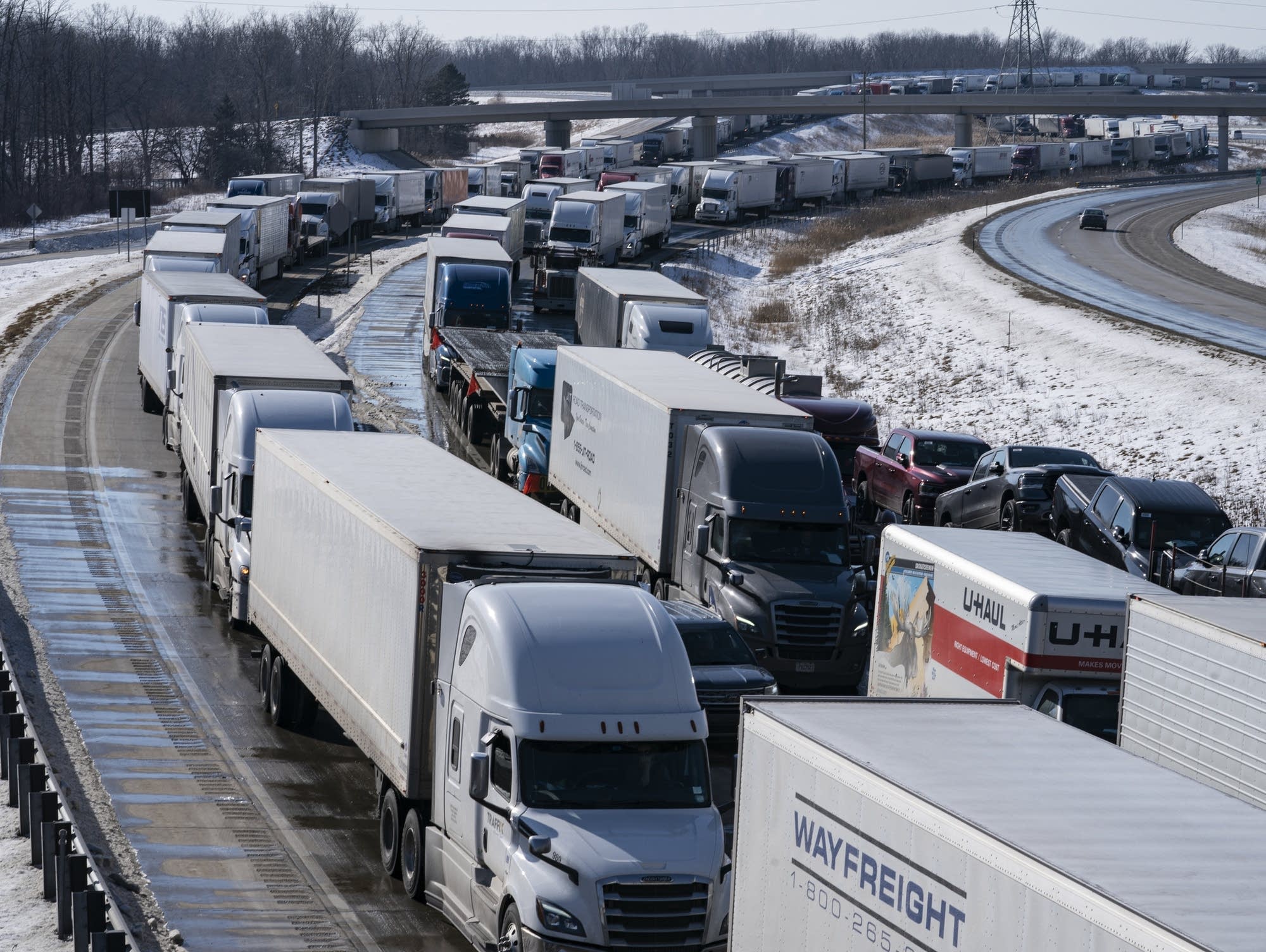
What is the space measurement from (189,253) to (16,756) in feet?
99.5

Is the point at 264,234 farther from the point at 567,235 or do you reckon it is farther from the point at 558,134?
the point at 558,134

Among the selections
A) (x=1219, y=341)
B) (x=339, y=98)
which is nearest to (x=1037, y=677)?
(x=1219, y=341)

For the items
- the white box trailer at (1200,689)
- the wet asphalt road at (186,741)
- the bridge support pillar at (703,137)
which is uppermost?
the bridge support pillar at (703,137)

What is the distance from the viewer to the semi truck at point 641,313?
35906mm

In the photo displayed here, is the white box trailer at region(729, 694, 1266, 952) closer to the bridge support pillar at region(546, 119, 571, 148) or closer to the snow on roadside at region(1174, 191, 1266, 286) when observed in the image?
the snow on roadside at region(1174, 191, 1266, 286)

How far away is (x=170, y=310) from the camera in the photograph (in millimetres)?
32781

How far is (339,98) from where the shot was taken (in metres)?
180

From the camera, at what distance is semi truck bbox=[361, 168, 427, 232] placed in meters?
78.1

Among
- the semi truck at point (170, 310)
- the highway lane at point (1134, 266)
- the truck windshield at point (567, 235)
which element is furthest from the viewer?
the truck windshield at point (567, 235)

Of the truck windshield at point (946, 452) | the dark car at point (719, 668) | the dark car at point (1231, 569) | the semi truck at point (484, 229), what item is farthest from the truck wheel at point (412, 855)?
the semi truck at point (484, 229)

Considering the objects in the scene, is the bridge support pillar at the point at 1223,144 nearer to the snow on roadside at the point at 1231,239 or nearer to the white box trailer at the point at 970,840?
the snow on roadside at the point at 1231,239

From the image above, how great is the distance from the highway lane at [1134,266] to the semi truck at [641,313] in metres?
15.5

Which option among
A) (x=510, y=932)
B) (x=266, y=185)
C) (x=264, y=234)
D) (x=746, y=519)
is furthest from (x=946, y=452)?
(x=266, y=185)

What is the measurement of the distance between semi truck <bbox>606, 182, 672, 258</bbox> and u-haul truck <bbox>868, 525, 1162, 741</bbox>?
49.9 metres
